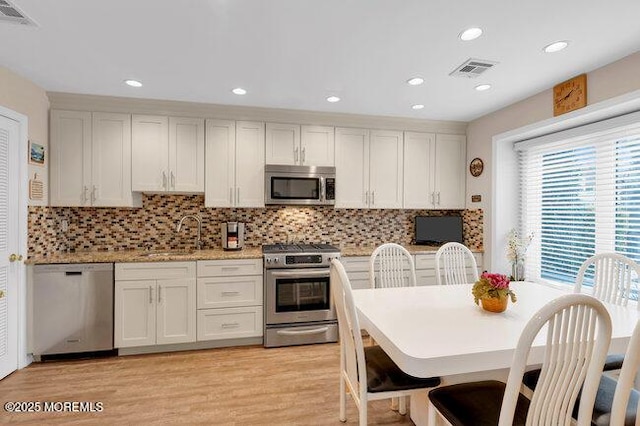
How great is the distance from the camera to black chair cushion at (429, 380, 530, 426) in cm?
133

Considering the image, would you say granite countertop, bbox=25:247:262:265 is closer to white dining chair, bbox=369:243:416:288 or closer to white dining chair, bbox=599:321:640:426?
white dining chair, bbox=369:243:416:288

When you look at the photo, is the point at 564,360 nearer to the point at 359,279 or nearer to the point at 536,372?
the point at 536,372

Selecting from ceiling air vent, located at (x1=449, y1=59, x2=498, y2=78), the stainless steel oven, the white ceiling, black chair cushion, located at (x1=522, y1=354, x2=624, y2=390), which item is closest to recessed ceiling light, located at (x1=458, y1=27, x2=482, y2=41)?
the white ceiling

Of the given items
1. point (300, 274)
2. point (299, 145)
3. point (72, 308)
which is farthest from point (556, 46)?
point (72, 308)

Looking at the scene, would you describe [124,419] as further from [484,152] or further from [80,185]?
[484,152]

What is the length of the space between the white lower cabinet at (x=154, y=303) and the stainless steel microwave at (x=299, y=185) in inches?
43.2

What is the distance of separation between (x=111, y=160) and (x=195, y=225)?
A: 1038 mm

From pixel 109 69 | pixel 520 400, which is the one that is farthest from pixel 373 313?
pixel 109 69

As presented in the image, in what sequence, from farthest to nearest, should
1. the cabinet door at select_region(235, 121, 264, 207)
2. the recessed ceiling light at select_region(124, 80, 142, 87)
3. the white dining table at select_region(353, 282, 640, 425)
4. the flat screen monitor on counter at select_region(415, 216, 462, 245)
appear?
the flat screen monitor on counter at select_region(415, 216, 462, 245)
the cabinet door at select_region(235, 121, 264, 207)
the recessed ceiling light at select_region(124, 80, 142, 87)
the white dining table at select_region(353, 282, 640, 425)

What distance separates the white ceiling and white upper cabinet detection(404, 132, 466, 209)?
851 millimetres

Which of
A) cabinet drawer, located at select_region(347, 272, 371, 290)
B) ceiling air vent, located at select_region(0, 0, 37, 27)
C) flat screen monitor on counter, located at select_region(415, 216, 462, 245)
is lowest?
cabinet drawer, located at select_region(347, 272, 371, 290)

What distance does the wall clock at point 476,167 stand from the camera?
3824 mm

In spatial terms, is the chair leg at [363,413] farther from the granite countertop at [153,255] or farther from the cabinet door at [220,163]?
the cabinet door at [220,163]

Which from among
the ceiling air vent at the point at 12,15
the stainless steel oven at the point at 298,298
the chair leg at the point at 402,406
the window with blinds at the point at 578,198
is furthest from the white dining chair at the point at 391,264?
the ceiling air vent at the point at 12,15
